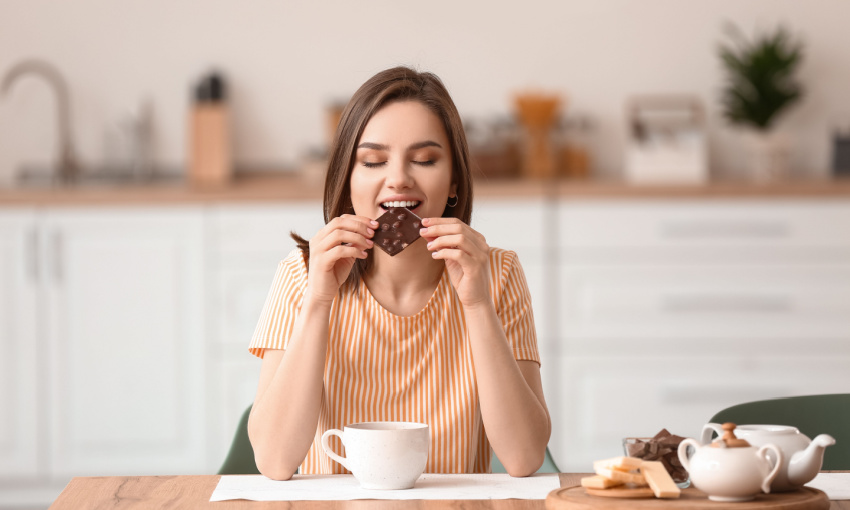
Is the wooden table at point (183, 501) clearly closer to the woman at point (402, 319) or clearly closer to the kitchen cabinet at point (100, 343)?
the woman at point (402, 319)

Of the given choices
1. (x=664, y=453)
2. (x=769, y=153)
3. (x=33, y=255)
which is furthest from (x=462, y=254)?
(x=769, y=153)

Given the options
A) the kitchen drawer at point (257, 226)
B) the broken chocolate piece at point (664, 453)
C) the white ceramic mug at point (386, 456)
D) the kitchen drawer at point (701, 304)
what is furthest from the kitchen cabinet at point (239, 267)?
the broken chocolate piece at point (664, 453)

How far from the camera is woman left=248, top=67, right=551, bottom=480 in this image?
4.53ft

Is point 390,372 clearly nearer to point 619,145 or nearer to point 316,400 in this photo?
point 316,400

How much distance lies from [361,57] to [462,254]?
2479mm

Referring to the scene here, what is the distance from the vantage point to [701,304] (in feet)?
10.5

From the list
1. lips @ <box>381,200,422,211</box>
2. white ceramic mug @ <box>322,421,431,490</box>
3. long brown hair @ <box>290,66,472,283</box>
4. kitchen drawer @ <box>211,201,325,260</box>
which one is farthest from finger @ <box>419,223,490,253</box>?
kitchen drawer @ <box>211,201,325,260</box>

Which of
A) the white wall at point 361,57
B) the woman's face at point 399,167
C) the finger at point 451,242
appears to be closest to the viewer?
the finger at point 451,242

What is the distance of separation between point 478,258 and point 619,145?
8.10ft

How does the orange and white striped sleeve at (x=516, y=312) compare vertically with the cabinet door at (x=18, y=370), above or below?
above

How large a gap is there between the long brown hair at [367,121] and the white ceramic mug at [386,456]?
1.51ft

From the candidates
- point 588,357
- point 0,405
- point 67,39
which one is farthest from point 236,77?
point 588,357

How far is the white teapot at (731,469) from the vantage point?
3.22ft

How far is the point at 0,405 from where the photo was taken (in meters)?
3.26
